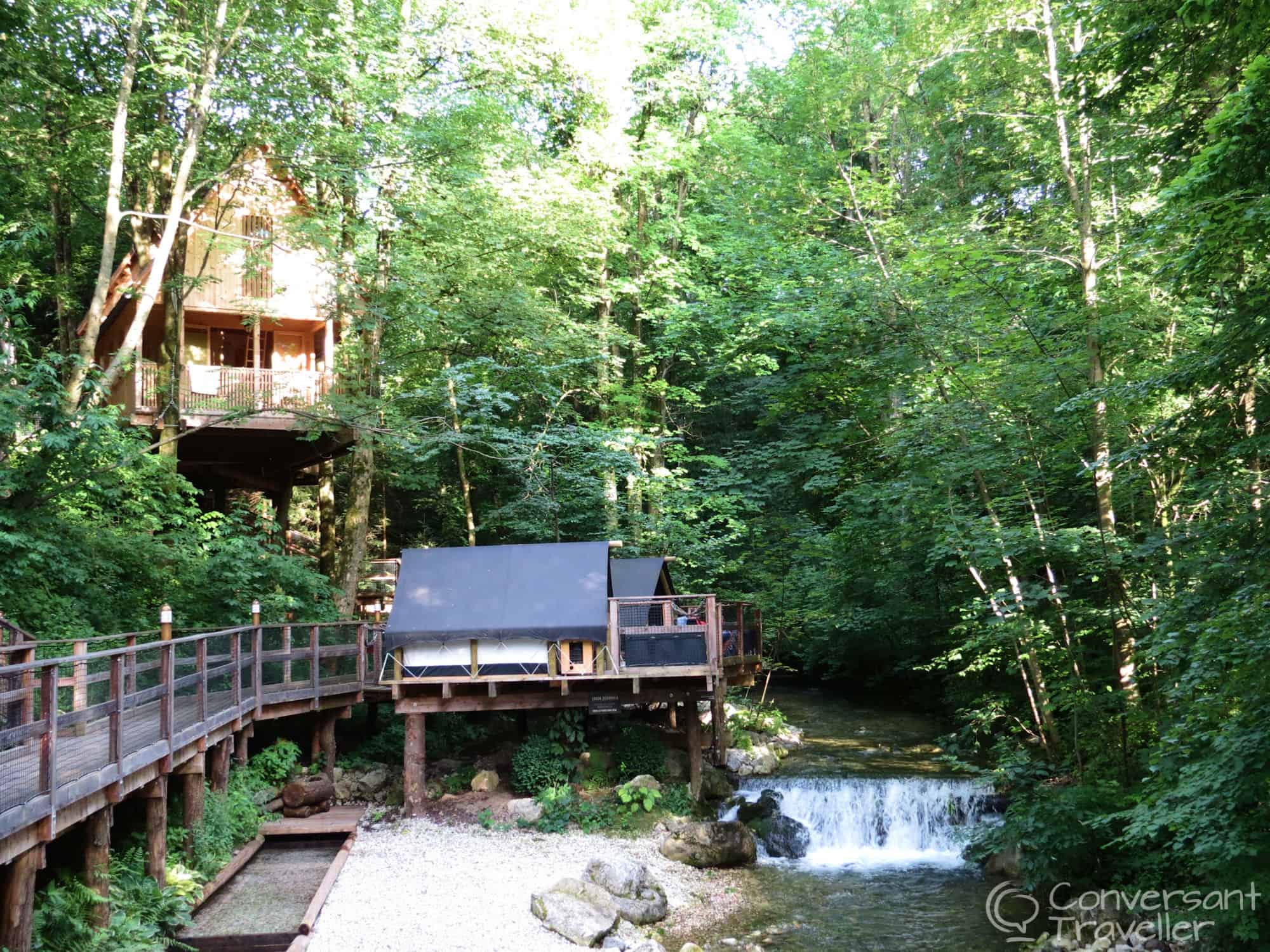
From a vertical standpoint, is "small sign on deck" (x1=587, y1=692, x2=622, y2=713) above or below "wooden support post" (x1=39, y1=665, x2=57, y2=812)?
below

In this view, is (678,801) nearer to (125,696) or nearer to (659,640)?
(659,640)

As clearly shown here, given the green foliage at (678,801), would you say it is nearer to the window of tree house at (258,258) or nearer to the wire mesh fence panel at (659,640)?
the wire mesh fence panel at (659,640)

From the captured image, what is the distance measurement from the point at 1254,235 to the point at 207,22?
13.6 meters

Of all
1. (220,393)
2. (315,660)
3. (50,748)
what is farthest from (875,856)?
(220,393)

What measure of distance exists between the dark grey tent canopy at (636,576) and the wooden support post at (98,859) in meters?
8.43

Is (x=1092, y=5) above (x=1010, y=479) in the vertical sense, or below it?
above

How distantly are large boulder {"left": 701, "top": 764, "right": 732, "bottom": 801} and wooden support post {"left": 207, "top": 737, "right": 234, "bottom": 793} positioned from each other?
22.2 feet

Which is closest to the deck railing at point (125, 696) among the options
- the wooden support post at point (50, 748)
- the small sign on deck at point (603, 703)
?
the wooden support post at point (50, 748)

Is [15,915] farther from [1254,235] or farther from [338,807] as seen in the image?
[1254,235]

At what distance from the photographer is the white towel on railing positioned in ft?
60.8

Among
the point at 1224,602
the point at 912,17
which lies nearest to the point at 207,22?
the point at 912,17

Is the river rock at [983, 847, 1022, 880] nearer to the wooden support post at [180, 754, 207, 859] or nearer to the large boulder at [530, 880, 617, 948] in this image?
the large boulder at [530, 880, 617, 948]

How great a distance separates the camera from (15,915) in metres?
6.27

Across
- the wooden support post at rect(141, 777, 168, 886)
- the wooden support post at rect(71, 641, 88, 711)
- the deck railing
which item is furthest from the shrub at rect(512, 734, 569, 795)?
the wooden support post at rect(71, 641, 88, 711)
